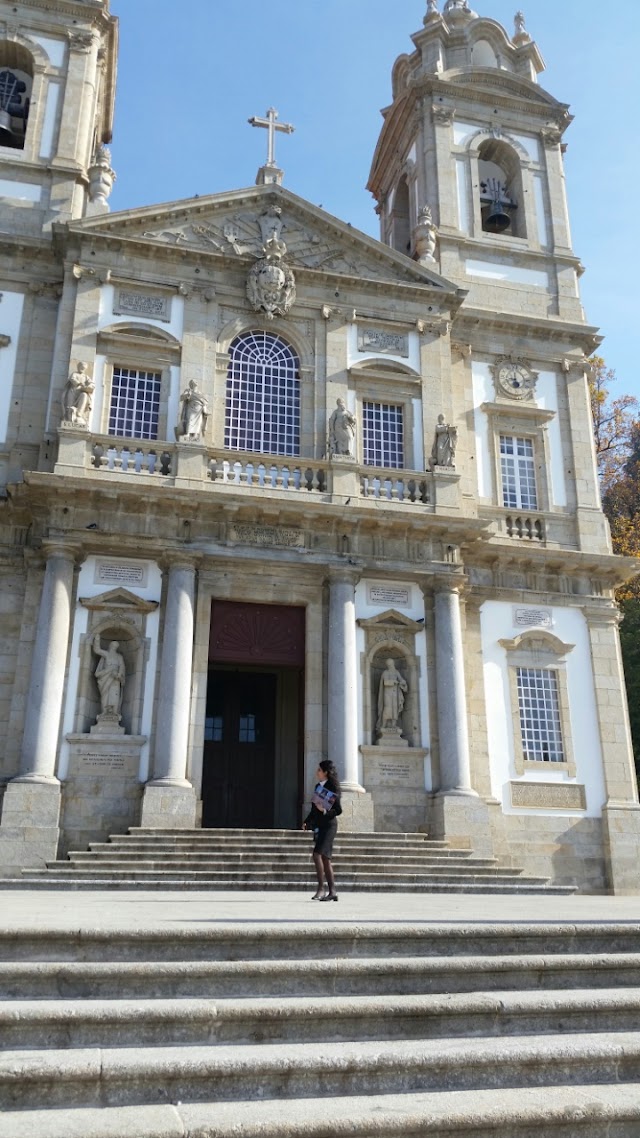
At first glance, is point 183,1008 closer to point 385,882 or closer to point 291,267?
point 385,882

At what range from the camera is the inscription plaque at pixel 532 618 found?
58.0 ft

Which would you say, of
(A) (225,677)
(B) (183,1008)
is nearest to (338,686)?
(A) (225,677)

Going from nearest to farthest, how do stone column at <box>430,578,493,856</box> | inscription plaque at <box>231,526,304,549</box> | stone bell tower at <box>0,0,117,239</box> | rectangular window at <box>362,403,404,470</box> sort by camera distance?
stone column at <box>430,578,493,856</box>, inscription plaque at <box>231,526,304,549</box>, rectangular window at <box>362,403,404,470</box>, stone bell tower at <box>0,0,117,239</box>

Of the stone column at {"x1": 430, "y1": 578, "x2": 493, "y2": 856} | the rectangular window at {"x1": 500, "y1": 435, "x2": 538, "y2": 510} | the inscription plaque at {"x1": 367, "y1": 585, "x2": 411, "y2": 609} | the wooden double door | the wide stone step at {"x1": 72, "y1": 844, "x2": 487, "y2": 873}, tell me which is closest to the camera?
the wide stone step at {"x1": 72, "y1": 844, "x2": 487, "y2": 873}

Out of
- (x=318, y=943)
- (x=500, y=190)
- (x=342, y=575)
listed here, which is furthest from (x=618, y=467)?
(x=318, y=943)

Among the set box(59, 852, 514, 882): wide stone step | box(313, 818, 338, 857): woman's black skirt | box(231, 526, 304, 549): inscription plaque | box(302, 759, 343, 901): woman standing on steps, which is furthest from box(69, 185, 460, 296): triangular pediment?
box(313, 818, 338, 857): woman's black skirt

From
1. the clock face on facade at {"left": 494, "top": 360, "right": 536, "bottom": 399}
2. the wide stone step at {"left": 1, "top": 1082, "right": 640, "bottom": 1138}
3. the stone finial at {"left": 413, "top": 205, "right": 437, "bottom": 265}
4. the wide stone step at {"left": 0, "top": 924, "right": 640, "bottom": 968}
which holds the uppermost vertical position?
the stone finial at {"left": 413, "top": 205, "right": 437, "bottom": 265}

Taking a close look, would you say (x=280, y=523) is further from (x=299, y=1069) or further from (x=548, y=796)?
(x=299, y=1069)

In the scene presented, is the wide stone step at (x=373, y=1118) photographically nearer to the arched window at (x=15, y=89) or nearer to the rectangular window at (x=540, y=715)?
the rectangular window at (x=540, y=715)

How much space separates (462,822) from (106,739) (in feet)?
19.3

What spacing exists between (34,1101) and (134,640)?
11.6m

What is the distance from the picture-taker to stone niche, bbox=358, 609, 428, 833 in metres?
15.6

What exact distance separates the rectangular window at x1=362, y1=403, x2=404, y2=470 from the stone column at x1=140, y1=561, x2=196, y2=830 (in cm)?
455

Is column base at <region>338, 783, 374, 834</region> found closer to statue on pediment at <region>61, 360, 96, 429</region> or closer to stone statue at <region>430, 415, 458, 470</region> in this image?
stone statue at <region>430, 415, 458, 470</region>
